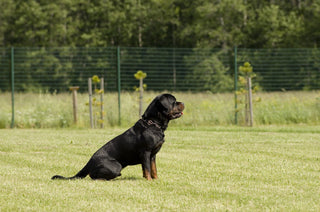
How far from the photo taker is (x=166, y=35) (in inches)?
1847

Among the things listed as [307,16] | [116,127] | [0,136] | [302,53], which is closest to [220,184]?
[0,136]

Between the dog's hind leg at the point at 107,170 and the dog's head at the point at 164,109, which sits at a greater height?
the dog's head at the point at 164,109

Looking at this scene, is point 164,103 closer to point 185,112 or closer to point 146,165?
point 146,165

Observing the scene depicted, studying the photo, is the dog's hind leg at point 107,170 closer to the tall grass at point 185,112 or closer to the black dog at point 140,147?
the black dog at point 140,147

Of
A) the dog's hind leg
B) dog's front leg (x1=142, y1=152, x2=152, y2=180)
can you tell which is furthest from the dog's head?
the dog's hind leg

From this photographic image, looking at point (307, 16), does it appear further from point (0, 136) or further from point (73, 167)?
point (73, 167)

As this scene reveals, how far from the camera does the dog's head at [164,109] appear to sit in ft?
24.8

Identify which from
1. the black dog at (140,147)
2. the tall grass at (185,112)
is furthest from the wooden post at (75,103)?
the black dog at (140,147)

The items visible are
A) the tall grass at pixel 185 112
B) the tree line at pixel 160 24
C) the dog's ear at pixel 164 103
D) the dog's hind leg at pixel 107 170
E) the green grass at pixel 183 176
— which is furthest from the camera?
the tree line at pixel 160 24

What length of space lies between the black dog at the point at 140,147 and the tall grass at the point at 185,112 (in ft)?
30.7

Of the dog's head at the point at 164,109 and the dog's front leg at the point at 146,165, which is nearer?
the dog's front leg at the point at 146,165

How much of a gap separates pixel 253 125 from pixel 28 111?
687 cm

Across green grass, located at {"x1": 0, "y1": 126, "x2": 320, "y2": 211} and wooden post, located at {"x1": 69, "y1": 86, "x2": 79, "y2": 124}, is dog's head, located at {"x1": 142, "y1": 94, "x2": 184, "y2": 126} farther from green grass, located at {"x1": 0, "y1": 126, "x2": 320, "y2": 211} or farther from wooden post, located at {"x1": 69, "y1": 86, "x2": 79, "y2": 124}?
wooden post, located at {"x1": 69, "y1": 86, "x2": 79, "y2": 124}

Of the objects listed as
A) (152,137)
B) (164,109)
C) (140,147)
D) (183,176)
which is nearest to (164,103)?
(164,109)
